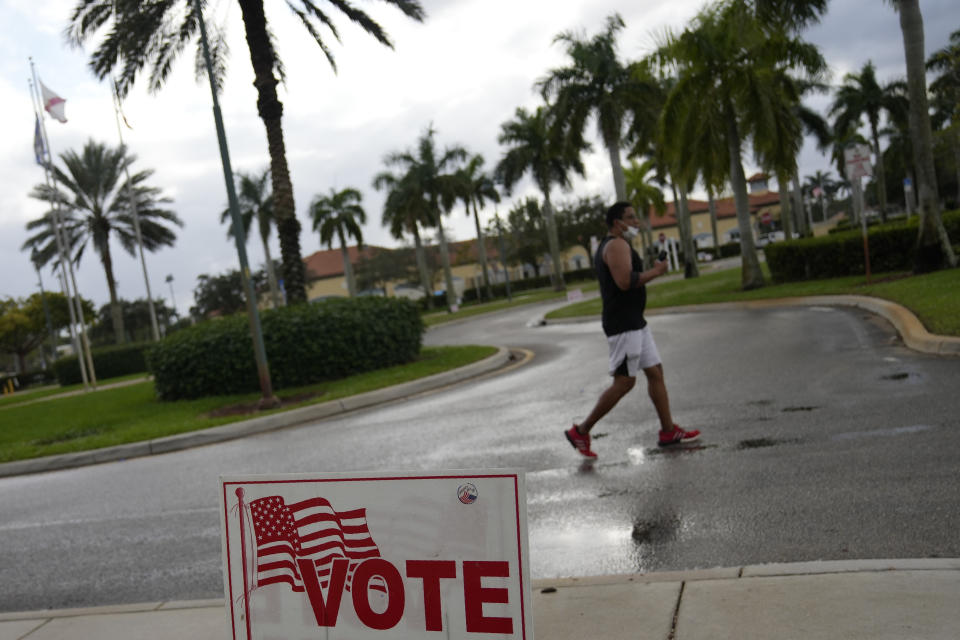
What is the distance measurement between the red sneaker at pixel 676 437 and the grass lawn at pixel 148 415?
698 centimetres

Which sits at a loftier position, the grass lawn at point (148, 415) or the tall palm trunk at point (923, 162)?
the tall palm trunk at point (923, 162)

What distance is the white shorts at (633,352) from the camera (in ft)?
21.6

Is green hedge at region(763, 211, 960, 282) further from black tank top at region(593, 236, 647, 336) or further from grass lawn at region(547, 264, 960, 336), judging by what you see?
black tank top at region(593, 236, 647, 336)

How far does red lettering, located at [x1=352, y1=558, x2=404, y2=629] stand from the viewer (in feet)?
8.51

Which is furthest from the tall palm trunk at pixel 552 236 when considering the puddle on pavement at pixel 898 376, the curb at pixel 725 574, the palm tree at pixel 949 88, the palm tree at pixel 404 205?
the curb at pixel 725 574

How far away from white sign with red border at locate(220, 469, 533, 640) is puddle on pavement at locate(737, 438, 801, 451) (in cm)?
430

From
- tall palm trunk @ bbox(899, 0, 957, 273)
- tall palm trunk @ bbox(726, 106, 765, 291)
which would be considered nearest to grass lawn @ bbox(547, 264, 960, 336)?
tall palm trunk @ bbox(726, 106, 765, 291)

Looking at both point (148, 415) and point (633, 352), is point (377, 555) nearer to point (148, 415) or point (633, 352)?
point (633, 352)

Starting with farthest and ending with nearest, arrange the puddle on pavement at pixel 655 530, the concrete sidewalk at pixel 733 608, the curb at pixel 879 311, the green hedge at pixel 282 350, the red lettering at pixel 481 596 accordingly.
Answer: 1. the green hedge at pixel 282 350
2. the curb at pixel 879 311
3. the puddle on pavement at pixel 655 530
4. the concrete sidewalk at pixel 733 608
5. the red lettering at pixel 481 596

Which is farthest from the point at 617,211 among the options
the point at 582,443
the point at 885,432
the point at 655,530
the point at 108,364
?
the point at 108,364

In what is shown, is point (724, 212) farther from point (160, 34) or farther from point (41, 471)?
point (41, 471)

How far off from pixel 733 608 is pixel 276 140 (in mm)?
14955

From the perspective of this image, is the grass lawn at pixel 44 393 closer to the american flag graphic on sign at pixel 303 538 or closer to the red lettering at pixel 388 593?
the american flag graphic on sign at pixel 303 538

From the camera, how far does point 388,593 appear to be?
2605mm
